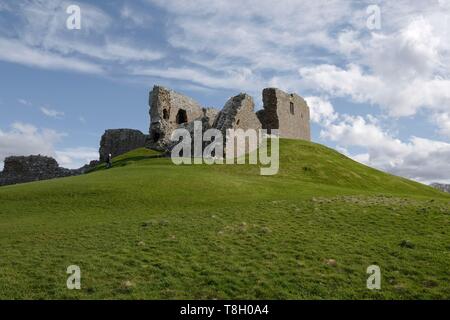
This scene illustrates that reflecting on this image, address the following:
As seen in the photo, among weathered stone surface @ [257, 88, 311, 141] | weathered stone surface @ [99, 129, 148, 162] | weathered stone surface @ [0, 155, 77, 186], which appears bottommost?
weathered stone surface @ [0, 155, 77, 186]

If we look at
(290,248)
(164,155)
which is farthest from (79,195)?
(164,155)

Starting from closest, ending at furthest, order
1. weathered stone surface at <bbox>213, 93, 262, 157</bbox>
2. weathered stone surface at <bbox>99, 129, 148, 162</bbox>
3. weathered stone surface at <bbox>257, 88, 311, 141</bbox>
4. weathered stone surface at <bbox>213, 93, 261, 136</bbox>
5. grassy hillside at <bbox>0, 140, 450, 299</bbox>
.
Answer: grassy hillside at <bbox>0, 140, 450, 299</bbox> < weathered stone surface at <bbox>213, 93, 262, 157</bbox> < weathered stone surface at <bbox>213, 93, 261, 136</bbox> < weathered stone surface at <bbox>257, 88, 311, 141</bbox> < weathered stone surface at <bbox>99, 129, 148, 162</bbox>

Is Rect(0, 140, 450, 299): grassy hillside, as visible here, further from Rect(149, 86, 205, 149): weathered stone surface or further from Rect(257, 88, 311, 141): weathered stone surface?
Rect(257, 88, 311, 141): weathered stone surface

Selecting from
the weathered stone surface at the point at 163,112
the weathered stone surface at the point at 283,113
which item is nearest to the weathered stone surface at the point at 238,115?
the weathered stone surface at the point at 283,113

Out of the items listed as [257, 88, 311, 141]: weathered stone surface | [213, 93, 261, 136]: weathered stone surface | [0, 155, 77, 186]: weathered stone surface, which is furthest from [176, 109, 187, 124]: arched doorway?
[0, 155, 77, 186]: weathered stone surface

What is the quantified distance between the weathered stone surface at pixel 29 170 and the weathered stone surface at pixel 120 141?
12048 mm

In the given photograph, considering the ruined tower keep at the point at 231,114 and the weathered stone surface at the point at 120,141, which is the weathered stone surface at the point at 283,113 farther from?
the weathered stone surface at the point at 120,141

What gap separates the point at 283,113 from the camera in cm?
7031

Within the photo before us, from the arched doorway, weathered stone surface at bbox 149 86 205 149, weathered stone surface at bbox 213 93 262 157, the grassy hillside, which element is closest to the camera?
the grassy hillside

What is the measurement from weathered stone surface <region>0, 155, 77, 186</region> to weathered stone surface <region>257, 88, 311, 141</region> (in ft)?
108

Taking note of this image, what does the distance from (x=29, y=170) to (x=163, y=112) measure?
23739 millimetres

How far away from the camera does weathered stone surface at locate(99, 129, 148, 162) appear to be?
79250mm

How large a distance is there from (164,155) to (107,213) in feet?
92.9
